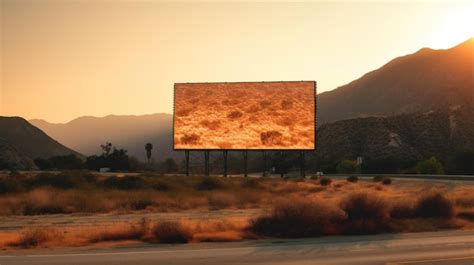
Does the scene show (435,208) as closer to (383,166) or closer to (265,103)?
(265,103)

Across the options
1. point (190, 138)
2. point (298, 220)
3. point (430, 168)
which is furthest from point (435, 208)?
point (430, 168)

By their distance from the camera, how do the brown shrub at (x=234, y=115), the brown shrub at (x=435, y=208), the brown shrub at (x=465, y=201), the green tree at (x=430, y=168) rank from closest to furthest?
the brown shrub at (x=435, y=208) → the brown shrub at (x=465, y=201) → the brown shrub at (x=234, y=115) → the green tree at (x=430, y=168)

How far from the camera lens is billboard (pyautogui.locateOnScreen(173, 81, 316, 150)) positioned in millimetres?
54906

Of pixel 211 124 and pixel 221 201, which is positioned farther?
pixel 211 124

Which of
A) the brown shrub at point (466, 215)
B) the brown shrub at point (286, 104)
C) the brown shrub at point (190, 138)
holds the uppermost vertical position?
the brown shrub at point (286, 104)

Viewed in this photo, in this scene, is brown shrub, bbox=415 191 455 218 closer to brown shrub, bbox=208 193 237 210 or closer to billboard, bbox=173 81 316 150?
brown shrub, bbox=208 193 237 210

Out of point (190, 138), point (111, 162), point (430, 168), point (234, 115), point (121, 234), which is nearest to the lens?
point (121, 234)

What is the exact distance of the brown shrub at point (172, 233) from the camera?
18.6 metres

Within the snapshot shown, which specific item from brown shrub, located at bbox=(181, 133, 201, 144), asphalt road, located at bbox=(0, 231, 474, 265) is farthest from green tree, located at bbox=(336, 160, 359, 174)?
asphalt road, located at bbox=(0, 231, 474, 265)

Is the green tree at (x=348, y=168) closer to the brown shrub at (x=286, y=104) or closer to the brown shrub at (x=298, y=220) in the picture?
the brown shrub at (x=286, y=104)

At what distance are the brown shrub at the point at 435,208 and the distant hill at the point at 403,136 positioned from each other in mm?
75455

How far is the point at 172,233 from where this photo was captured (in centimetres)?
1867

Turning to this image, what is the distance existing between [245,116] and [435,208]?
30.8 metres

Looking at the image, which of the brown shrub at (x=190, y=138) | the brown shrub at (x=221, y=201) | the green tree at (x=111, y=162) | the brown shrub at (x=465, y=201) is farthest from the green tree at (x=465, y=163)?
the green tree at (x=111, y=162)
